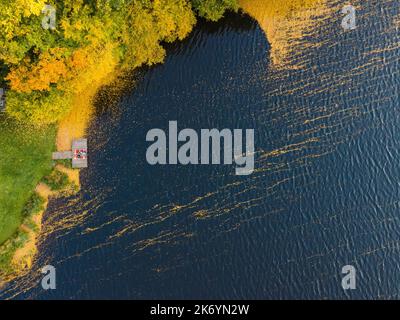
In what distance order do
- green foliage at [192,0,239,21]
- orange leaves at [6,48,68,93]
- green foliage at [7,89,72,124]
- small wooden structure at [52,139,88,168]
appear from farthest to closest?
small wooden structure at [52,139,88,168], green foliage at [192,0,239,21], green foliage at [7,89,72,124], orange leaves at [6,48,68,93]

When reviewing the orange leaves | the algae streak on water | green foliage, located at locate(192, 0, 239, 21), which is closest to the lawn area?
the orange leaves

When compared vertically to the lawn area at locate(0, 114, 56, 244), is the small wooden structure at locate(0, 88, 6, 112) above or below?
above

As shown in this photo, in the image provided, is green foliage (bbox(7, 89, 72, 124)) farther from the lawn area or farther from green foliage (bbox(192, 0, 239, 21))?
green foliage (bbox(192, 0, 239, 21))

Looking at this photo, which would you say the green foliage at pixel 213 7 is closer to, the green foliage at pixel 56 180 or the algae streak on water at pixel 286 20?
the algae streak on water at pixel 286 20

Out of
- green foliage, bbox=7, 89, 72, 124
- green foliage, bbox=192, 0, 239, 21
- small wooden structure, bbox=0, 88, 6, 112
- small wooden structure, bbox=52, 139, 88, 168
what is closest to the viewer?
green foliage, bbox=7, 89, 72, 124
